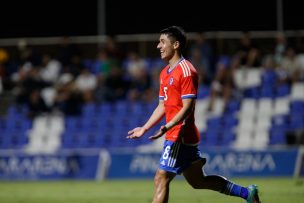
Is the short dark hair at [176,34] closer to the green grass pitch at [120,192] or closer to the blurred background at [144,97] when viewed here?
the green grass pitch at [120,192]

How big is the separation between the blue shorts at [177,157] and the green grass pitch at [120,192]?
371cm

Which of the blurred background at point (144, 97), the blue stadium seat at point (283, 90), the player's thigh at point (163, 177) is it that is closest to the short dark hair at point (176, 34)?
the player's thigh at point (163, 177)

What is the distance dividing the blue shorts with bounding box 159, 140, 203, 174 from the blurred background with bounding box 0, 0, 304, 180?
37.5 feet

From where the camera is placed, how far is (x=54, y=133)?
85.1 feet

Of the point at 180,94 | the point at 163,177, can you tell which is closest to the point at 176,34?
the point at 180,94

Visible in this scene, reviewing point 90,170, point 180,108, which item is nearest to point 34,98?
point 90,170

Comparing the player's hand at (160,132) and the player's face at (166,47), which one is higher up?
the player's face at (166,47)

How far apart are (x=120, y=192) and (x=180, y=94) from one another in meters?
7.57

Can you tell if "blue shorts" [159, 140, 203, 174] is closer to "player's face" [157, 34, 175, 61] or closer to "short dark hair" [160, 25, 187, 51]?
"player's face" [157, 34, 175, 61]

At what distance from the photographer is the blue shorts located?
1024 cm

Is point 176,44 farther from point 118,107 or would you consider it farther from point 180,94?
point 118,107

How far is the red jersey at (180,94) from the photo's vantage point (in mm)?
10266

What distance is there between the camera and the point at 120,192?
17.6m

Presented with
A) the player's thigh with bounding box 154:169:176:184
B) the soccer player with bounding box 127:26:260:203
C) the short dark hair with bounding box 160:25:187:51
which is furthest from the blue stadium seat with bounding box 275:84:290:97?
the player's thigh with bounding box 154:169:176:184
